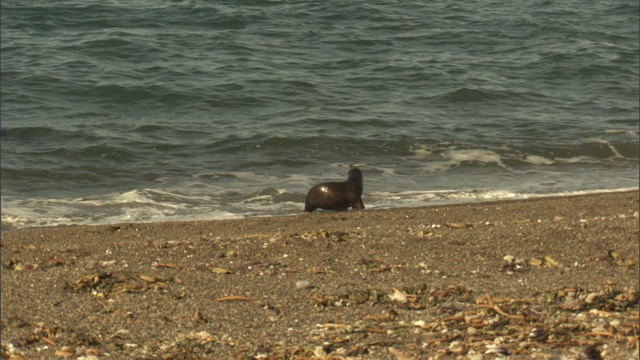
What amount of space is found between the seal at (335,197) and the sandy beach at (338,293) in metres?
1.20

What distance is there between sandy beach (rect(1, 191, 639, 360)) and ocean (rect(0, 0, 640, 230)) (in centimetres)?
222

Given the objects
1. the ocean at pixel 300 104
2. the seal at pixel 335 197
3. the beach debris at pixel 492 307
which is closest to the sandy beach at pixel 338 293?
the beach debris at pixel 492 307

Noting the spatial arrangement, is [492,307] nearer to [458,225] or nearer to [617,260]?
[617,260]

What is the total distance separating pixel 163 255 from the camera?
5.82m

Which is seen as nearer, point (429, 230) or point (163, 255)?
point (163, 255)

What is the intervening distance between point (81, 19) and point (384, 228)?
1095cm

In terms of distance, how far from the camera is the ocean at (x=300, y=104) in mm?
9258

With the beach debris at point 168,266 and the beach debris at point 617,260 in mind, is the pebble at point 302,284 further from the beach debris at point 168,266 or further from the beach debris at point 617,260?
the beach debris at point 617,260

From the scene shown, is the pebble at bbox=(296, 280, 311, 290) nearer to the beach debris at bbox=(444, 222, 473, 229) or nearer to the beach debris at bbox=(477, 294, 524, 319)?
the beach debris at bbox=(477, 294, 524, 319)

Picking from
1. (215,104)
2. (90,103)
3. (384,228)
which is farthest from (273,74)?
(384,228)

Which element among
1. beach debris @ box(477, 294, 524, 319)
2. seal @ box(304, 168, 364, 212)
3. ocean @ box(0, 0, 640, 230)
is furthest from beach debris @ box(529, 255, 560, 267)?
ocean @ box(0, 0, 640, 230)

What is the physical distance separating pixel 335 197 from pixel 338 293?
131 inches

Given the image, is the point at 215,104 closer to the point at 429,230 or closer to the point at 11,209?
the point at 11,209

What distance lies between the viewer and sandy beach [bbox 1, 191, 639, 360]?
13.6ft
